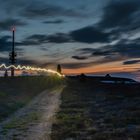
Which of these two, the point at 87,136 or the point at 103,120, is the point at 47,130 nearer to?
the point at 87,136

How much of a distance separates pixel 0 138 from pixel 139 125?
26.8 feet

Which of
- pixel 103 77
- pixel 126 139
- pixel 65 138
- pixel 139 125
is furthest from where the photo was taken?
pixel 103 77

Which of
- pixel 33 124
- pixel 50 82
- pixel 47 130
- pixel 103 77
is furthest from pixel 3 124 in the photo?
pixel 103 77

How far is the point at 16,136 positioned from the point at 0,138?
917mm

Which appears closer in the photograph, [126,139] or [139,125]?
[126,139]

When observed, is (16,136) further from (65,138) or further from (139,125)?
(139,125)

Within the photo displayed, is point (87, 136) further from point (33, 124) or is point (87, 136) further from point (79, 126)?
point (33, 124)

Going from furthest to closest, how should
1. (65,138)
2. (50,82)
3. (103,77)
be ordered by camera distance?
(103,77)
(50,82)
(65,138)

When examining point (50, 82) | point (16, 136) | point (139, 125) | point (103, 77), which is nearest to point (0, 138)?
point (16, 136)

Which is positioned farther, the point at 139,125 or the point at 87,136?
the point at 139,125

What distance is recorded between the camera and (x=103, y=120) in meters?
27.8

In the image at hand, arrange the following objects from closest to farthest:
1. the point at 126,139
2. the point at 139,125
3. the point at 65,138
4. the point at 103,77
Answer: the point at 126,139
the point at 65,138
the point at 139,125
the point at 103,77

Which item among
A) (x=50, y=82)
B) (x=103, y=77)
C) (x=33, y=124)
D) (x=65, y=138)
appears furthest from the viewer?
(x=103, y=77)

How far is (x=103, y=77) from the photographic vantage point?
16300 cm
